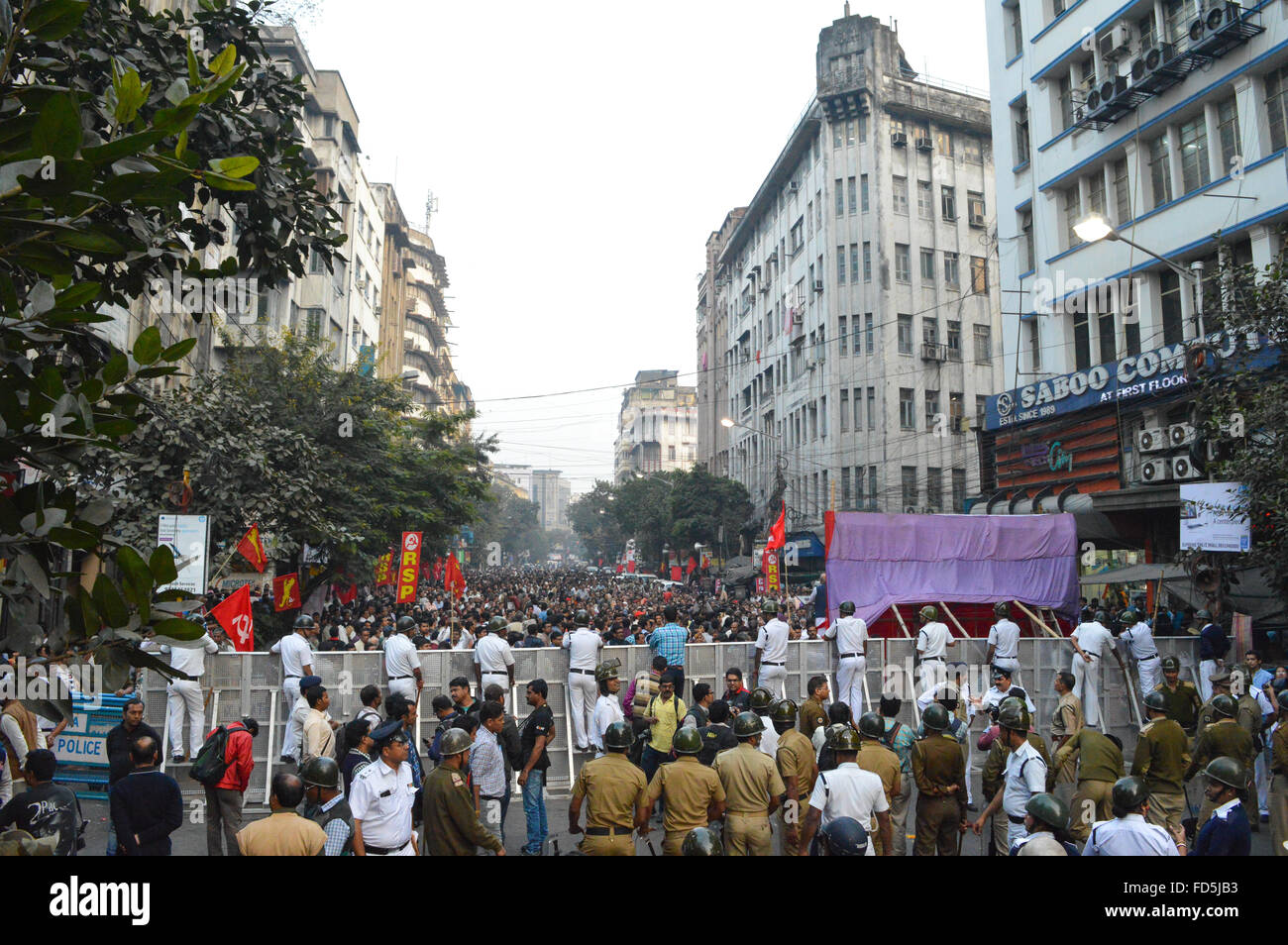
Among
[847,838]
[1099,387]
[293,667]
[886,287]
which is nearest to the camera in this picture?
[847,838]

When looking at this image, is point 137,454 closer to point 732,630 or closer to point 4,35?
point 732,630

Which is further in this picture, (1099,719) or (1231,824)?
(1099,719)

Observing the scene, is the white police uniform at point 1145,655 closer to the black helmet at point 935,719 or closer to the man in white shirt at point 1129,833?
the black helmet at point 935,719

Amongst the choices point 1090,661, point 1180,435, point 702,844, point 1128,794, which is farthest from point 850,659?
point 1180,435

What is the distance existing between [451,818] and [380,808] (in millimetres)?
460

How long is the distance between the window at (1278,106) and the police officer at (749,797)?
755 inches

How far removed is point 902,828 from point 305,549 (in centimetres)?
2087

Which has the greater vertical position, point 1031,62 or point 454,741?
point 1031,62

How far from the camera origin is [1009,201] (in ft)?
90.2

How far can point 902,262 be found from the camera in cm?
4516

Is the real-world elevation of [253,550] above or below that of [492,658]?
above

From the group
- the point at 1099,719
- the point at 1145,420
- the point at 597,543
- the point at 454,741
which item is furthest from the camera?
the point at 597,543

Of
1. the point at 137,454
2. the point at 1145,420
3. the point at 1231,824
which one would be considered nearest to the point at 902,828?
the point at 1231,824

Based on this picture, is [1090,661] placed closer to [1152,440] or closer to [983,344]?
[1152,440]
